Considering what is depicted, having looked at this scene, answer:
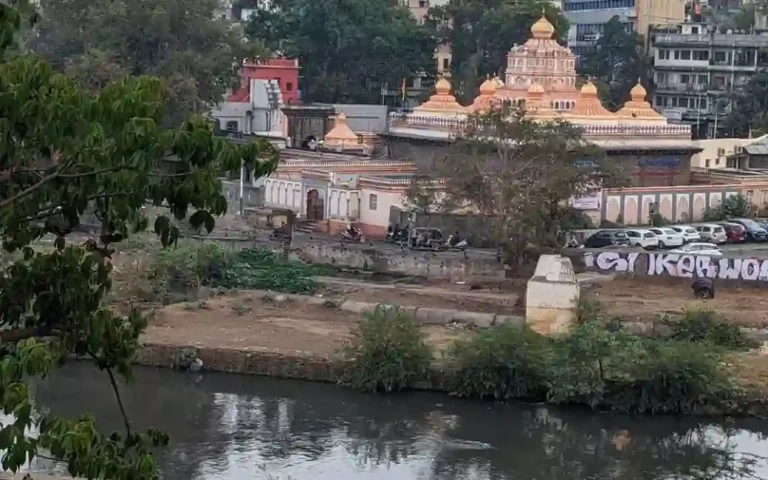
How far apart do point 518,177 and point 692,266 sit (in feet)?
11.8

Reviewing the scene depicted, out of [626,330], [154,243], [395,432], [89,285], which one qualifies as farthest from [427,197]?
[89,285]

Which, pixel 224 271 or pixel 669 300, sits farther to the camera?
pixel 224 271

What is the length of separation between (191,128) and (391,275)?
2052 cm

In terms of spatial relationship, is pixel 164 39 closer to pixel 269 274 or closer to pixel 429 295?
pixel 269 274

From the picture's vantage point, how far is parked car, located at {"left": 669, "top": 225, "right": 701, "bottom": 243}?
3186cm

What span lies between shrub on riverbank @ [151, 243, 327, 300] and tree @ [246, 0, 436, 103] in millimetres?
27650

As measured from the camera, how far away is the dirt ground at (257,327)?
76.2ft

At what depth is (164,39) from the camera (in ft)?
143

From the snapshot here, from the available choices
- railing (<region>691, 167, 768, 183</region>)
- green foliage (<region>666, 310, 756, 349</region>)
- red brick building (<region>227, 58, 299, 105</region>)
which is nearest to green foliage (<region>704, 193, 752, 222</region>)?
railing (<region>691, 167, 768, 183</region>)

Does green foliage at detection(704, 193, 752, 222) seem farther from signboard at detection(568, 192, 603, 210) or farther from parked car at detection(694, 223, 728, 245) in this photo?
signboard at detection(568, 192, 603, 210)

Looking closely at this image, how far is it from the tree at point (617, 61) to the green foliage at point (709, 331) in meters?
32.3

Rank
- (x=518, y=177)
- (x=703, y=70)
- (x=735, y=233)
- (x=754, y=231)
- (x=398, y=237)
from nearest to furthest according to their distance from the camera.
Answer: (x=518, y=177) < (x=398, y=237) < (x=735, y=233) < (x=754, y=231) < (x=703, y=70)

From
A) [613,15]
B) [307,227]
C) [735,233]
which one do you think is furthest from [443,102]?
[613,15]

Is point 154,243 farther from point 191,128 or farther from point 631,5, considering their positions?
point 631,5
